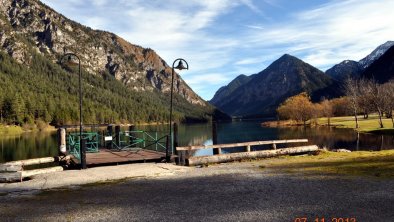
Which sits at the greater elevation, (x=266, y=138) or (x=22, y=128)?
(x=22, y=128)

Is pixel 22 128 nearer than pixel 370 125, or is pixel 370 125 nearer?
pixel 370 125

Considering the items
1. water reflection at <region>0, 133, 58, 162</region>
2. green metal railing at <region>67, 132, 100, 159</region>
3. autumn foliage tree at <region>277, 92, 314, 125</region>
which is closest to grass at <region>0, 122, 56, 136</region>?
water reflection at <region>0, 133, 58, 162</region>

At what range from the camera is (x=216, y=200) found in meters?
13.5

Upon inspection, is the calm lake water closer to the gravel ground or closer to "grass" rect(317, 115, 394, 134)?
"grass" rect(317, 115, 394, 134)

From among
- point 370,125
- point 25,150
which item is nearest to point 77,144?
point 25,150

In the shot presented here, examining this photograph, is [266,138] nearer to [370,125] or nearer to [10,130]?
[370,125]

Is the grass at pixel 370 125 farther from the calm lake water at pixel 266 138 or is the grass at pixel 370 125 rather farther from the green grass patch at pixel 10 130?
the green grass patch at pixel 10 130

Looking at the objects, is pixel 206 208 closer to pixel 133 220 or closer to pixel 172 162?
pixel 133 220

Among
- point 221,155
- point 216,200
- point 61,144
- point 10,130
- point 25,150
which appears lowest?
point 25,150

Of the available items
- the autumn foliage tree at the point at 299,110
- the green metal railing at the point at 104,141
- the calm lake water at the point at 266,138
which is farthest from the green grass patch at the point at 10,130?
the autumn foliage tree at the point at 299,110

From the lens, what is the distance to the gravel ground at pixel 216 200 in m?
11.4

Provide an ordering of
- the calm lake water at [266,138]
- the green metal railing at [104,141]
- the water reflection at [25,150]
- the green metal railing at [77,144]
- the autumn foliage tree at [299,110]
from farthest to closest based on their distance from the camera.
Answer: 1. the autumn foliage tree at [299,110]
2. the calm lake water at [266,138]
3. the water reflection at [25,150]
4. the green metal railing at [104,141]
5. the green metal railing at [77,144]

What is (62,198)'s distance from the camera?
48.7 ft

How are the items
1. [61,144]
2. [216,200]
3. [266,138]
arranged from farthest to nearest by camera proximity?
[266,138] < [61,144] < [216,200]
